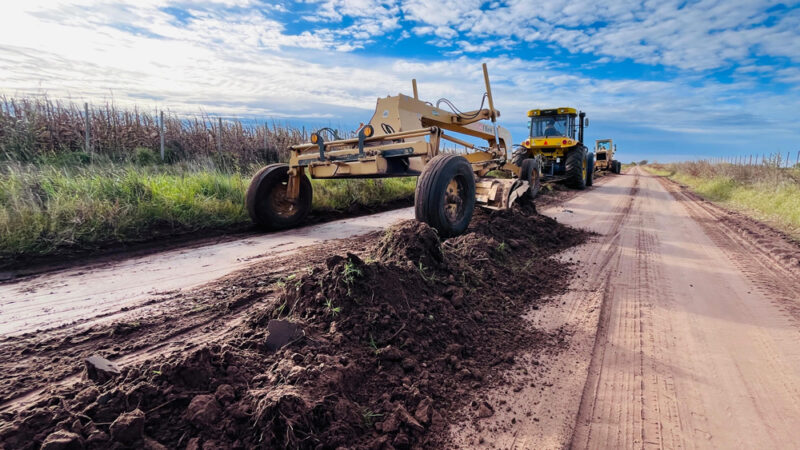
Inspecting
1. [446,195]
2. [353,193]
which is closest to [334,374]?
[446,195]

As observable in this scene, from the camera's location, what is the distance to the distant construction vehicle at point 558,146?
14734mm

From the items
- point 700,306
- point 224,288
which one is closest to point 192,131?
point 224,288

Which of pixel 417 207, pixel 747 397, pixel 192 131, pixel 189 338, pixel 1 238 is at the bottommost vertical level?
pixel 747 397

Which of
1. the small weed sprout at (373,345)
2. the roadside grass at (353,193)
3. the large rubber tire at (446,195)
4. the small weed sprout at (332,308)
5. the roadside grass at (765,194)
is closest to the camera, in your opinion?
the small weed sprout at (373,345)

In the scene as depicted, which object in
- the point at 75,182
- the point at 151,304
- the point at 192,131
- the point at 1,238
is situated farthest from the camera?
the point at 192,131

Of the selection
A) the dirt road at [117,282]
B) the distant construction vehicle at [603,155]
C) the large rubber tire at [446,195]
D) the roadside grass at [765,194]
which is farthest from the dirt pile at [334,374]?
the distant construction vehicle at [603,155]

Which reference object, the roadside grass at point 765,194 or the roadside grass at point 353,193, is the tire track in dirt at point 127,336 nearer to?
the roadside grass at point 353,193

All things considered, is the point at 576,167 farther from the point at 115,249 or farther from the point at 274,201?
the point at 115,249

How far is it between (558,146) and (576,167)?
1.05 m

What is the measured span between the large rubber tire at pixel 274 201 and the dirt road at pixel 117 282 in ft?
2.31

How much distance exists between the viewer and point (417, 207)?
485 cm

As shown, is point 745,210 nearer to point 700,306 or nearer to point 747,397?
point 700,306

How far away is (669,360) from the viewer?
104 inches

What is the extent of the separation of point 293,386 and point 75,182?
691 cm
